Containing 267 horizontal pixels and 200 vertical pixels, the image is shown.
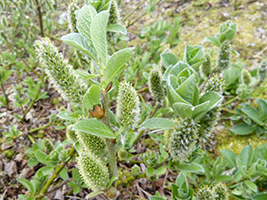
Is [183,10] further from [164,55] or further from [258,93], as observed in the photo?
[164,55]

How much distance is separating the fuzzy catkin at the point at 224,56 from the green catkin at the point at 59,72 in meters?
1.86

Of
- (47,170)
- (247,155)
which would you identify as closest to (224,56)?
(247,155)

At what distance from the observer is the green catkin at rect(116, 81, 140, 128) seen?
1267 millimetres

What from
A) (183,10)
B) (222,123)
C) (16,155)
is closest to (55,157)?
(16,155)

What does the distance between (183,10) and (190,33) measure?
1.08 m

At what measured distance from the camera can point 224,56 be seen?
241 centimetres

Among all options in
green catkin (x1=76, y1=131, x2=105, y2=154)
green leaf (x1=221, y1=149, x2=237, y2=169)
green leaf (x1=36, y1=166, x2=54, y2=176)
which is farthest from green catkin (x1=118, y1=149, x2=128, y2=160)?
green leaf (x1=221, y1=149, x2=237, y2=169)

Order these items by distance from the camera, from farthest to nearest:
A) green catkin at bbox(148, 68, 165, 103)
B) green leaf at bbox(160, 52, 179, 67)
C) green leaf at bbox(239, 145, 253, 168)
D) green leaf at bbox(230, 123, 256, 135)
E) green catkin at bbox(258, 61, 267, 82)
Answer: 1. green leaf at bbox(230, 123, 256, 135)
2. green catkin at bbox(258, 61, 267, 82)
3. green leaf at bbox(239, 145, 253, 168)
4. green catkin at bbox(148, 68, 165, 103)
5. green leaf at bbox(160, 52, 179, 67)

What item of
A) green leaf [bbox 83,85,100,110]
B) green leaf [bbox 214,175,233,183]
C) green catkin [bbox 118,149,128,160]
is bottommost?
green leaf [bbox 214,175,233,183]

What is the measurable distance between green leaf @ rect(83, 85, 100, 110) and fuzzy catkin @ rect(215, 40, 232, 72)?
6.54 ft

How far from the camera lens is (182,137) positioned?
4.07 feet

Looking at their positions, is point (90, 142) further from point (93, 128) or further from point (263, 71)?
point (263, 71)

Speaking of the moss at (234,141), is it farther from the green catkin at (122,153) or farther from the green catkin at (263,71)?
the green catkin at (122,153)

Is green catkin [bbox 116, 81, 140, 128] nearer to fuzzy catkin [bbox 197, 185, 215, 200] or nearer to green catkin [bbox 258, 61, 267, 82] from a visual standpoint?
fuzzy catkin [bbox 197, 185, 215, 200]
